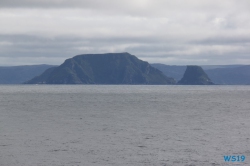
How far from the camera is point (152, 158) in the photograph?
40.4 m

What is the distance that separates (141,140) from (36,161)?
1485 cm

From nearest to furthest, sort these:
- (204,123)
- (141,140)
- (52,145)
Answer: (52,145) < (141,140) < (204,123)

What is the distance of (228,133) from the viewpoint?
188ft

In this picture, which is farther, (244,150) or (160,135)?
(160,135)

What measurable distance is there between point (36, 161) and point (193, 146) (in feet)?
53.2

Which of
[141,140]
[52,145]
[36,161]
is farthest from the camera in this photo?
[141,140]

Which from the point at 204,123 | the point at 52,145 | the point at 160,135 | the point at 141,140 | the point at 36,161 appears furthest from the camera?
the point at 204,123

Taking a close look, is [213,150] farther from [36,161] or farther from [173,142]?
[36,161]

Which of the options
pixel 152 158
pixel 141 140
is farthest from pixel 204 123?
pixel 152 158

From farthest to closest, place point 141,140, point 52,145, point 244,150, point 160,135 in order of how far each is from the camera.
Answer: point 160,135 < point 141,140 < point 52,145 < point 244,150

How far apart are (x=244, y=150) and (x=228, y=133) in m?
13.7

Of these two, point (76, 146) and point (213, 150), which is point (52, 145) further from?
point (213, 150)

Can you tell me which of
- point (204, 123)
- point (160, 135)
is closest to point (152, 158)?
point (160, 135)

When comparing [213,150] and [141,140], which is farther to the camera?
[141,140]
